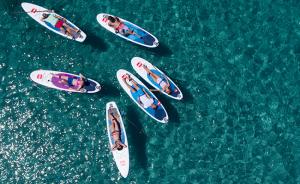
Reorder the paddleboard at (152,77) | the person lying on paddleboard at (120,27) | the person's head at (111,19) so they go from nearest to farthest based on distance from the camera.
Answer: the paddleboard at (152,77) < the person's head at (111,19) < the person lying on paddleboard at (120,27)

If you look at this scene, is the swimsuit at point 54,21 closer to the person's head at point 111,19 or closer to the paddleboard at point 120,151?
the person's head at point 111,19

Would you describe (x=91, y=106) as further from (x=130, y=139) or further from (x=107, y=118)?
(x=130, y=139)

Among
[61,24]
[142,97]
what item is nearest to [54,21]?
[61,24]

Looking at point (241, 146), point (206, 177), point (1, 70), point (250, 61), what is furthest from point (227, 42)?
point (1, 70)

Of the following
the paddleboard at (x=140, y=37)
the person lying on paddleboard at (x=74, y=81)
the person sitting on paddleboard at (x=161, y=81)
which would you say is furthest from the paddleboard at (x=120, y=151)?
the paddleboard at (x=140, y=37)

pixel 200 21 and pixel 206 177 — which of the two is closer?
pixel 206 177
